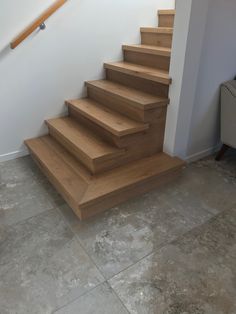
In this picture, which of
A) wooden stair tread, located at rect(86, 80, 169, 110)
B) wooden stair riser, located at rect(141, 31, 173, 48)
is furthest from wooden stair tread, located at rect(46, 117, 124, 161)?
wooden stair riser, located at rect(141, 31, 173, 48)

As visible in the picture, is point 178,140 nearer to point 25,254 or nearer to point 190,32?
point 190,32

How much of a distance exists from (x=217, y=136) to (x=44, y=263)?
193 cm

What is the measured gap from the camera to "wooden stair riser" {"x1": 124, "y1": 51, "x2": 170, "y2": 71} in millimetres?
2240

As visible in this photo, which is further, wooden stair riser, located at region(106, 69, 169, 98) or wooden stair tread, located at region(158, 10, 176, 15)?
wooden stair tread, located at region(158, 10, 176, 15)

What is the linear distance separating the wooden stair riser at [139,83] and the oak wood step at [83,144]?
0.57 m

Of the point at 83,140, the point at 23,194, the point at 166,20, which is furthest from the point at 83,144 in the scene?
the point at 166,20

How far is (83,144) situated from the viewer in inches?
79.6

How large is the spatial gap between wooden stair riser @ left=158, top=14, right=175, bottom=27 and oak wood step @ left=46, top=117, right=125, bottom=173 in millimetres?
1375

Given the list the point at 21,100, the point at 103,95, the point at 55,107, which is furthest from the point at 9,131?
the point at 103,95

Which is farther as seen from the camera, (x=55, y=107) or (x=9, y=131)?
(x=55, y=107)

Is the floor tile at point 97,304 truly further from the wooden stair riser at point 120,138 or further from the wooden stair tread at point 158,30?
the wooden stair tread at point 158,30

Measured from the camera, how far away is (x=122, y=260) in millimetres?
1414

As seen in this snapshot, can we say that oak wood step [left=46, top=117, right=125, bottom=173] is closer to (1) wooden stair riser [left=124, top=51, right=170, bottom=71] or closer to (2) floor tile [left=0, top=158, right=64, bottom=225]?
(2) floor tile [left=0, top=158, right=64, bottom=225]

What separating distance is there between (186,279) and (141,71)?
1601mm
